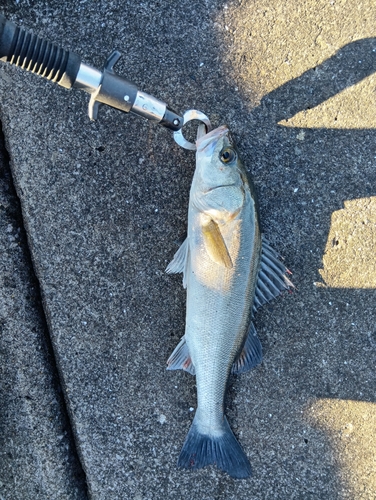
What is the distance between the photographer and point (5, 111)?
2352mm

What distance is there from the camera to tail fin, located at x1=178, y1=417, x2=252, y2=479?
7.57ft

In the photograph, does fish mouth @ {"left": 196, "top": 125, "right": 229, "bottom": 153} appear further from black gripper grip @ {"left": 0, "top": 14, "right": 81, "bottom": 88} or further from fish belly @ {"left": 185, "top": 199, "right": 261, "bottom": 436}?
black gripper grip @ {"left": 0, "top": 14, "right": 81, "bottom": 88}

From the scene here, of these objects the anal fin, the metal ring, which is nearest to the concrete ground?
the anal fin

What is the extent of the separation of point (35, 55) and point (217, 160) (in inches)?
37.2

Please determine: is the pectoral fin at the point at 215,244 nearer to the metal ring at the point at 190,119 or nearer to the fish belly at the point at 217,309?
the fish belly at the point at 217,309

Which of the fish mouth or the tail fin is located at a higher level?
the fish mouth

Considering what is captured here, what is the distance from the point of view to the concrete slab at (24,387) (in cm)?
237

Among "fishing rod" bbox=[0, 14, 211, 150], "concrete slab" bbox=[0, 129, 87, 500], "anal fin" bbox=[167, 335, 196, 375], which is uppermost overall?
"fishing rod" bbox=[0, 14, 211, 150]

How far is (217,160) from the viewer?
2078 mm

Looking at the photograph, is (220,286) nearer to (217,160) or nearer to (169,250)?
(169,250)

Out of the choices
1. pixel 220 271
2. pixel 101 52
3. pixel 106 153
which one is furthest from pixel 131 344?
pixel 101 52

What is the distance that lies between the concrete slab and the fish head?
3.69 ft

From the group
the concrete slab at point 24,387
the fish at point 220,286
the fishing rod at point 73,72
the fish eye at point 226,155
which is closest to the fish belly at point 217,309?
the fish at point 220,286

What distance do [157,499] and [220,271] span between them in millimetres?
1440
